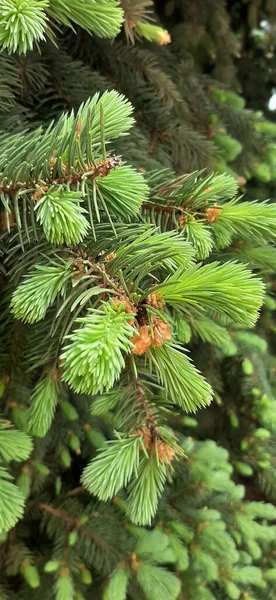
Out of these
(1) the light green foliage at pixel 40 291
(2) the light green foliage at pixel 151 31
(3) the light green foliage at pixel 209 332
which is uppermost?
(2) the light green foliage at pixel 151 31

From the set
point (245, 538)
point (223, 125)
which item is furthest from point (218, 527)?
point (223, 125)

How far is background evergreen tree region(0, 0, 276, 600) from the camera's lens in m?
0.52

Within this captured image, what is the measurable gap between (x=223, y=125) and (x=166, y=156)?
0.99 feet

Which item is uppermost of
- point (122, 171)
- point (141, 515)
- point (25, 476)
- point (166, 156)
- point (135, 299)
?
point (166, 156)

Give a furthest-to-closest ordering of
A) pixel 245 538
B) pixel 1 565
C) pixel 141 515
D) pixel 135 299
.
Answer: pixel 245 538
pixel 1 565
pixel 141 515
pixel 135 299

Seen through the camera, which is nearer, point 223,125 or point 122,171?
point 122,171

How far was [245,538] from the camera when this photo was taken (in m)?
1.30

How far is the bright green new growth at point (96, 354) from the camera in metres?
0.43

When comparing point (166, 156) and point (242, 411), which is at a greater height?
point (166, 156)

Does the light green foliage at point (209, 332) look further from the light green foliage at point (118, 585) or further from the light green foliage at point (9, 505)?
the light green foliage at point (118, 585)

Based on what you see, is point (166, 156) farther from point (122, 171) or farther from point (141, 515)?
point (141, 515)

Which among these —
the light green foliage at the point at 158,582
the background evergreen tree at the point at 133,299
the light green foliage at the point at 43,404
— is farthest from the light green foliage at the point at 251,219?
the light green foliage at the point at 158,582

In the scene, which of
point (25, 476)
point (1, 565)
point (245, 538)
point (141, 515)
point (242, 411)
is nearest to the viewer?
point (141, 515)

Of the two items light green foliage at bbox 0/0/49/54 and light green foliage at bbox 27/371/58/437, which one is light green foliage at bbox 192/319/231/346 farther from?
light green foliage at bbox 0/0/49/54
